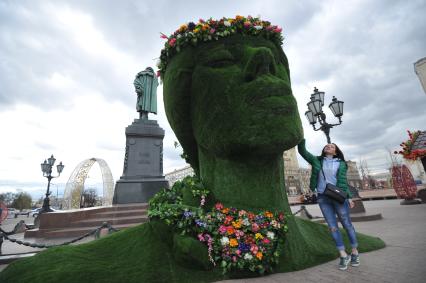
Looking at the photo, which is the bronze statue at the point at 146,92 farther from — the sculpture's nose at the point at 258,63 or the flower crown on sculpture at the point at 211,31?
Answer: the sculpture's nose at the point at 258,63

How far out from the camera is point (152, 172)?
1443 centimetres

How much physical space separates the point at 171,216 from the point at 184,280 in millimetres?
804

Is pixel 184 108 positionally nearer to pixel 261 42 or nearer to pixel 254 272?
pixel 261 42

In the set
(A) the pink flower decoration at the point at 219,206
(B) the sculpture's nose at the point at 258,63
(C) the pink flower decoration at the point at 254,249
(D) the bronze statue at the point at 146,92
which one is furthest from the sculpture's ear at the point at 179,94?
(D) the bronze statue at the point at 146,92

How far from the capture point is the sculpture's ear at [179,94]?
12.6 feet

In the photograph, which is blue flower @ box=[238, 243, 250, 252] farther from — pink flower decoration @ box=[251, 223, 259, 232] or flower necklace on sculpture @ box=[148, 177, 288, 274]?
pink flower decoration @ box=[251, 223, 259, 232]

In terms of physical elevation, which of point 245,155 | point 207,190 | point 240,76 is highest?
point 240,76

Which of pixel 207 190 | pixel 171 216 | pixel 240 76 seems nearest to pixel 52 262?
pixel 171 216

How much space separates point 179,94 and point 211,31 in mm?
1171

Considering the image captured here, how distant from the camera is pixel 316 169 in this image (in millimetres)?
3764

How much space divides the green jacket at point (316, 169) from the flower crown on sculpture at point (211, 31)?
216 centimetres

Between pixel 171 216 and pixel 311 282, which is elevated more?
pixel 171 216

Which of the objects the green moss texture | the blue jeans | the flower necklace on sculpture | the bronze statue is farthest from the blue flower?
the bronze statue

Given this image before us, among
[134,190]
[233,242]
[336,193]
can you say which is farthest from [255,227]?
[134,190]
